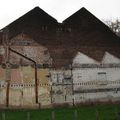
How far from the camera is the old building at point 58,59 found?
2686 cm

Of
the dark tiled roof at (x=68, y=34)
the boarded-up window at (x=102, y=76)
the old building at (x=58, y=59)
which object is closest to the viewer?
the old building at (x=58, y=59)

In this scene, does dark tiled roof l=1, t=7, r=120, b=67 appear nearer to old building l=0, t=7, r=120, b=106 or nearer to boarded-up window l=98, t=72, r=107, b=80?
old building l=0, t=7, r=120, b=106

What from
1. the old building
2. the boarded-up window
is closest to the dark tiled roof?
the old building

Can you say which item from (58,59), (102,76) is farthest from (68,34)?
(102,76)

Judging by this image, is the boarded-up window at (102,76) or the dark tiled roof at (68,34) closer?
the dark tiled roof at (68,34)

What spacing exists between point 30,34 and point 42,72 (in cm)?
288

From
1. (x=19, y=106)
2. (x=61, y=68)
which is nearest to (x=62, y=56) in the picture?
A: (x=61, y=68)

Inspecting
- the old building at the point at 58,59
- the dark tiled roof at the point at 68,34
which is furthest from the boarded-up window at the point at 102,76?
the dark tiled roof at the point at 68,34

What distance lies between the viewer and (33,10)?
92.1 feet

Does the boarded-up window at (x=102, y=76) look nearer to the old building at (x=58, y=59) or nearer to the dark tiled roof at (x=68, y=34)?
the old building at (x=58, y=59)

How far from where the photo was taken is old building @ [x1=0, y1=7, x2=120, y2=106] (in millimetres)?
26859

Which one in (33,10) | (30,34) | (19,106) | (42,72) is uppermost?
(33,10)

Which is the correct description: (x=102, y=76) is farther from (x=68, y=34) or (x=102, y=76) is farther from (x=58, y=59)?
(x=68, y=34)

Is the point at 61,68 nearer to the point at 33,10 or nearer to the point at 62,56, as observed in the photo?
the point at 62,56
